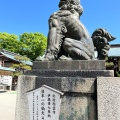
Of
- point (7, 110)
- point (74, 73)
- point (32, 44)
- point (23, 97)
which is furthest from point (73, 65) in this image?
point (32, 44)

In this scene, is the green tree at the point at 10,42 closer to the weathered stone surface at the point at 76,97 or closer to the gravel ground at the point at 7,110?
the gravel ground at the point at 7,110

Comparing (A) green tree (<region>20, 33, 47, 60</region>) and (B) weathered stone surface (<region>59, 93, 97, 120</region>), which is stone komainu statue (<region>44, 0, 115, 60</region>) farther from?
(A) green tree (<region>20, 33, 47, 60</region>)

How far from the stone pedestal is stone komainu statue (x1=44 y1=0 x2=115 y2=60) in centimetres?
23

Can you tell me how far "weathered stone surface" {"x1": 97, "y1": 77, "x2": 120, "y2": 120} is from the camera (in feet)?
8.22

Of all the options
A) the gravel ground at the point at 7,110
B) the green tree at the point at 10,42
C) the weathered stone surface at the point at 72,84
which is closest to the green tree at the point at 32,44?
the green tree at the point at 10,42

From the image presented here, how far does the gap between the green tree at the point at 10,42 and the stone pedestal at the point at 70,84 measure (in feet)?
84.3

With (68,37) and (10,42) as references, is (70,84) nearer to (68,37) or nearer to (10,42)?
(68,37)

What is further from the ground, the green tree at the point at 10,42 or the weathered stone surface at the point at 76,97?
the green tree at the point at 10,42

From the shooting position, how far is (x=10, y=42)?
28.0 m

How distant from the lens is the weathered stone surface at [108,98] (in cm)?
251

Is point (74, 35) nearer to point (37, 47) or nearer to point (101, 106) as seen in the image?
point (101, 106)

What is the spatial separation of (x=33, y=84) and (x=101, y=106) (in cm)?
119

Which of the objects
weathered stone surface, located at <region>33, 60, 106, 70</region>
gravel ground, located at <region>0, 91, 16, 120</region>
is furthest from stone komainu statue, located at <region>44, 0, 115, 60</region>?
gravel ground, located at <region>0, 91, 16, 120</region>

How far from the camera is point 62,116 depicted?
2701 millimetres
